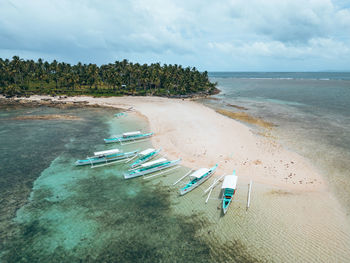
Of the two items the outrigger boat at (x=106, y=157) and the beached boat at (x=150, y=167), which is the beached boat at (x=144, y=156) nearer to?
the beached boat at (x=150, y=167)

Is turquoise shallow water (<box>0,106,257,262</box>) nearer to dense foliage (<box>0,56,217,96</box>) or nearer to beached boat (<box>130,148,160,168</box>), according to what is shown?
beached boat (<box>130,148,160,168</box>)

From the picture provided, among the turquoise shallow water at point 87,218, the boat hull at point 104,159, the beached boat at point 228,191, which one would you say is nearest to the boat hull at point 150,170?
the turquoise shallow water at point 87,218

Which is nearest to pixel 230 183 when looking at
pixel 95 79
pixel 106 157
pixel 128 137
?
pixel 106 157

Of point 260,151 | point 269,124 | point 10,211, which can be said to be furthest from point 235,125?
point 10,211

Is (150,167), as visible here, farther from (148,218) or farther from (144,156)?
(148,218)

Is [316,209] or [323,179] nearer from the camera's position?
[316,209]

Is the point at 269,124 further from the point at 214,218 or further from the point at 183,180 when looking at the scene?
the point at 214,218

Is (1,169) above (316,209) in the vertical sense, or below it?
above
